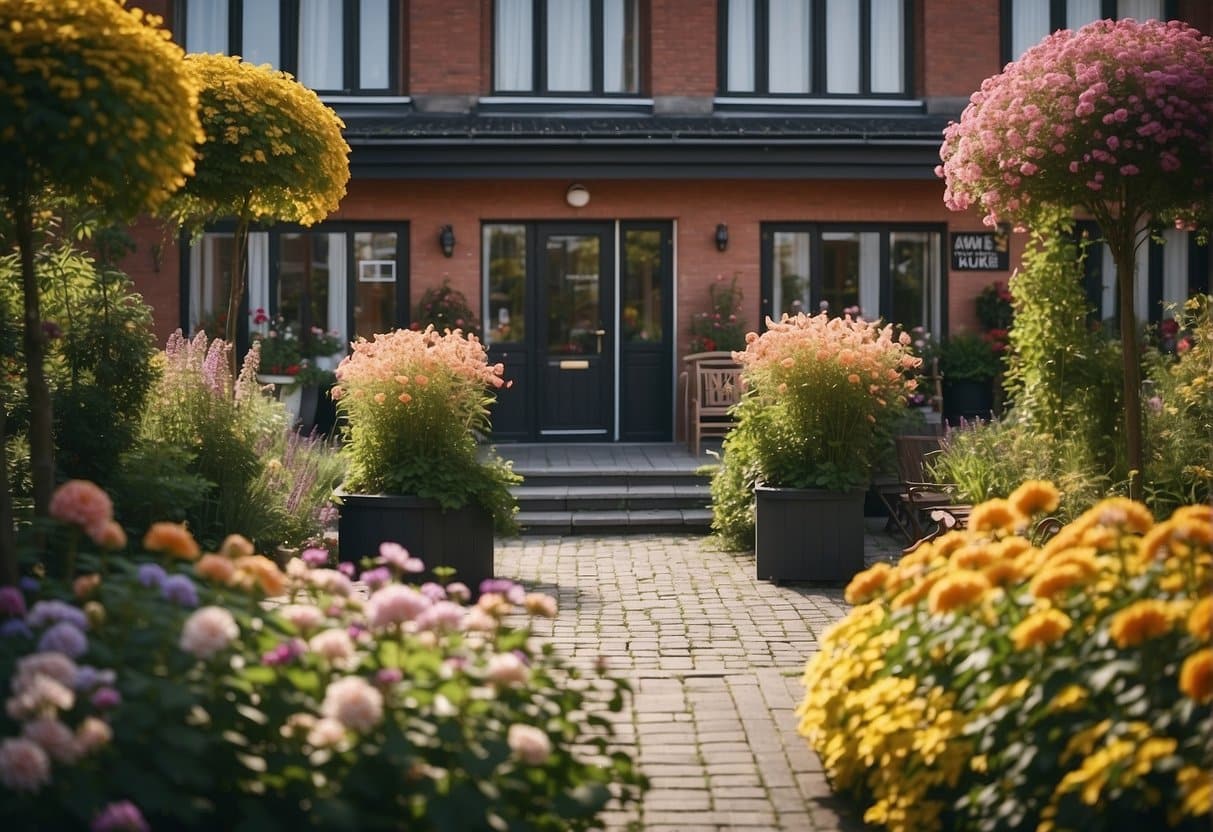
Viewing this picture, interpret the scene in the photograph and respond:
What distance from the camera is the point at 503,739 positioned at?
357cm

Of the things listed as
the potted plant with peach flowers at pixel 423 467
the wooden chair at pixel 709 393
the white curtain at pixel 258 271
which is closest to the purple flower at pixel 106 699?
the potted plant with peach flowers at pixel 423 467

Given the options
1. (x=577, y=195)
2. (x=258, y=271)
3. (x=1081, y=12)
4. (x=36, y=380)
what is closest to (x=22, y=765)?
(x=36, y=380)

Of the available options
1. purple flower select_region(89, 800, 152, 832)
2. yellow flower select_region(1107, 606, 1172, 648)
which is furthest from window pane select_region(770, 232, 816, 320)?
purple flower select_region(89, 800, 152, 832)

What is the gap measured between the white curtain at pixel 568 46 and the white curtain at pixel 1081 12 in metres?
5.46

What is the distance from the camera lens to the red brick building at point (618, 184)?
53.6 feet

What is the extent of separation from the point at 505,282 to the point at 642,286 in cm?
146

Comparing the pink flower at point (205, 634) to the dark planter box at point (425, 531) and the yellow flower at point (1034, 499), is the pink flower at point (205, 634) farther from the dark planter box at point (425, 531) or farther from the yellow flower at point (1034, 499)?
the dark planter box at point (425, 531)

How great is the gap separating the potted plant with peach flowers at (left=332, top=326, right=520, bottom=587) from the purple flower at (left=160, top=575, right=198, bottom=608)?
17.8 feet

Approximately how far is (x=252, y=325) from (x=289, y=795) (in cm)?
1367

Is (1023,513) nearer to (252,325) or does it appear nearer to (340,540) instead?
(340,540)

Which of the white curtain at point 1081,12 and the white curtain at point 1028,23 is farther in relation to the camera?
the white curtain at point 1081,12

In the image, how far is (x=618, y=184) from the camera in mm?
16750

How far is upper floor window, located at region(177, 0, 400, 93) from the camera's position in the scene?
17.6 m

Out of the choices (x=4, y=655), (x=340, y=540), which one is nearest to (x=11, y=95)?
(x=4, y=655)
